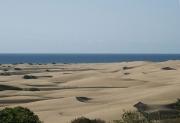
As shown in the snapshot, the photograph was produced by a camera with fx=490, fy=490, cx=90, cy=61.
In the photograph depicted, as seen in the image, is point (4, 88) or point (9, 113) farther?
point (4, 88)

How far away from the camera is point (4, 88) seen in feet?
115

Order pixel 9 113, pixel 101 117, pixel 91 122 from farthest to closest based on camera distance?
pixel 101 117 < pixel 91 122 < pixel 9 113

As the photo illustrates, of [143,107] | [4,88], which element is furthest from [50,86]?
[143,107]

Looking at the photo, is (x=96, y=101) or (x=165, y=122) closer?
(x=165, y=122)

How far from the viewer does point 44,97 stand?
30.4 metres

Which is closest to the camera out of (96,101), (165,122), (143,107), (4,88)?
(165,122)

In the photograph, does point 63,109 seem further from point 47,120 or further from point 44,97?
point 44,97

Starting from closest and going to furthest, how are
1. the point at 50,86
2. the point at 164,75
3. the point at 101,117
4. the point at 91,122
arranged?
the point at 91,122, the point at 101,117, the point at 50,86, the point at 164,75

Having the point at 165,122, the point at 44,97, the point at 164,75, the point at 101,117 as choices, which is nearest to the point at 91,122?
the point at 101,117

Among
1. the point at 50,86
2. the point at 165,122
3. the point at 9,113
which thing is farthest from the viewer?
the point at 50,86

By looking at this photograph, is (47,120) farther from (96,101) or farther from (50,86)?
(50,86)

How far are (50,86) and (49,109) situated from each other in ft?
52.4

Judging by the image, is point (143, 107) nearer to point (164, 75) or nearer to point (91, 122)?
point (91, 122)

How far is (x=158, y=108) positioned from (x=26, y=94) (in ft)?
43.1
